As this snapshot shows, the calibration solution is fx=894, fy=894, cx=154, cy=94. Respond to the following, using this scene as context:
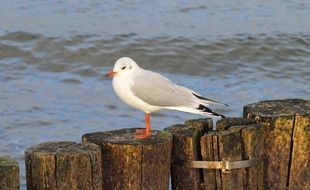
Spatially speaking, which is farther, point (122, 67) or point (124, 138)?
point (122, 67)

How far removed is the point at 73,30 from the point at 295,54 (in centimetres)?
349

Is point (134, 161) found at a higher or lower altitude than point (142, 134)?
lower

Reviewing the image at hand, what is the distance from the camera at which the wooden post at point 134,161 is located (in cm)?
531

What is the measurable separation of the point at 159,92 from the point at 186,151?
45 centimetres

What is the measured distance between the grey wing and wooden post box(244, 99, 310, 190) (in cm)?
45

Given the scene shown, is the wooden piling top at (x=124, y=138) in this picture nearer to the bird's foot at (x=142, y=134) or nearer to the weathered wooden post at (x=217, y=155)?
the bird's foot at (x=142, y=134)

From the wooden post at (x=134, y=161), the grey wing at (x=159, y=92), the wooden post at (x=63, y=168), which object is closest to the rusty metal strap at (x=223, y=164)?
the wooden post at (x=134, y=161)

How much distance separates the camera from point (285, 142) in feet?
19.1

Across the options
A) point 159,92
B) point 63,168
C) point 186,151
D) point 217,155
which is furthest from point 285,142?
point 63,168

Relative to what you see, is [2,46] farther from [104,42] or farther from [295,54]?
[295,54]

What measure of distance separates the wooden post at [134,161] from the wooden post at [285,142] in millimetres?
752

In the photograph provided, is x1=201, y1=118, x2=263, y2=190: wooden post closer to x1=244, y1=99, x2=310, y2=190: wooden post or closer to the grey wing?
x1=244, y1=99, x2=310, y2=190: wooden post

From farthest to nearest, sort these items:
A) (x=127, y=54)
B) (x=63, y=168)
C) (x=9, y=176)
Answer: (x=127, y=54), (x=63, y=168), (x=9, y=176)

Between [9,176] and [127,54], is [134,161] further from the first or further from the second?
[127,54]
